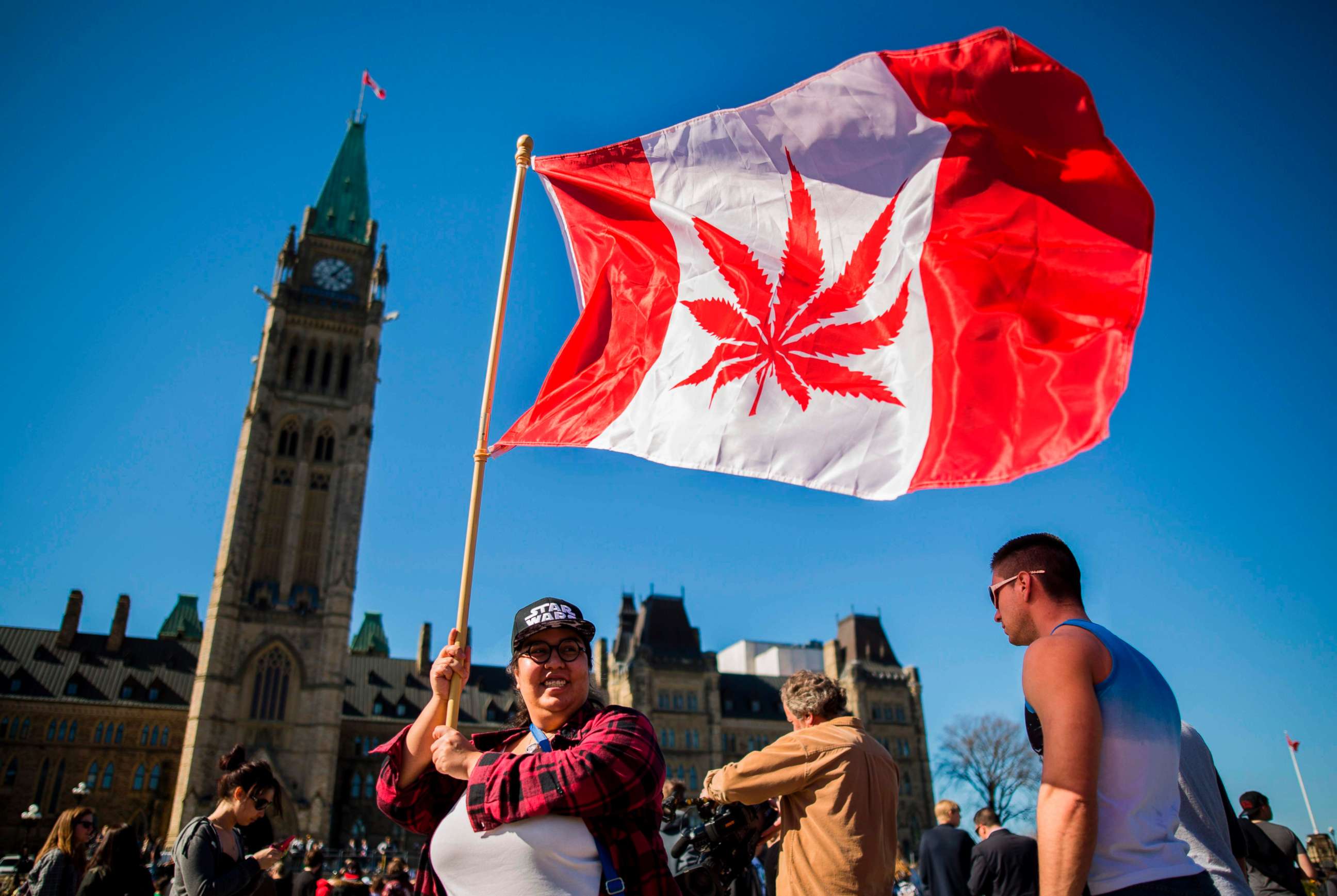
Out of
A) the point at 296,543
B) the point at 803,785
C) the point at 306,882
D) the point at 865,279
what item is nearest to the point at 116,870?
the point at 306,882

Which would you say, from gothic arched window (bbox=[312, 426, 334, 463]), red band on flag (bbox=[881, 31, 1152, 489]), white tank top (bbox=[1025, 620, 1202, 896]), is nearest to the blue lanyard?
white tank top (bbox=[1025, 620, 1202, 896])

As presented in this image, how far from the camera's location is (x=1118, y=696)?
2.56 meters

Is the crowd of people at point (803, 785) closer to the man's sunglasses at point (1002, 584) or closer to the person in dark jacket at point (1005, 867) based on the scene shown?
the man's sunglasses at point (1002, 584)

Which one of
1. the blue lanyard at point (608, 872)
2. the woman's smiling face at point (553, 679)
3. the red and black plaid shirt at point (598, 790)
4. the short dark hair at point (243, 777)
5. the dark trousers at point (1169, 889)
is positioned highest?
the woman's smiling face at point (553, 679)

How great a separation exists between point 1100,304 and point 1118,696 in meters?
3.03

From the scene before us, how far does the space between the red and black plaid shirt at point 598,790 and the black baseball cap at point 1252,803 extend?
19.9 ft

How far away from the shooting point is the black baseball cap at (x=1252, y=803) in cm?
677

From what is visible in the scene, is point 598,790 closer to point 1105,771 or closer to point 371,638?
point 1105,771

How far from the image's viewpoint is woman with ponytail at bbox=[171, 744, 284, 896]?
4.59m

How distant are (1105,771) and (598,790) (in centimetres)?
146

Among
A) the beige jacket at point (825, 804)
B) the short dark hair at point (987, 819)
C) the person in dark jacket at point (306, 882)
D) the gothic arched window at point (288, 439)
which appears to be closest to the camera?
the beige jacket at point (825, 804)

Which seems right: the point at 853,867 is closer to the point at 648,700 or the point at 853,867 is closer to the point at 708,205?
the point at 708,205

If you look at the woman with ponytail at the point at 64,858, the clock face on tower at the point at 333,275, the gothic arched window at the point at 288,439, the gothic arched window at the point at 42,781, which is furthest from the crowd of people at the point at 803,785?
the clock face on tower at the point at 333,275

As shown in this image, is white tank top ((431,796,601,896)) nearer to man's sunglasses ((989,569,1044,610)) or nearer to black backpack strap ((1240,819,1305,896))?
man's sunglasses ((989,569,1044,610))
